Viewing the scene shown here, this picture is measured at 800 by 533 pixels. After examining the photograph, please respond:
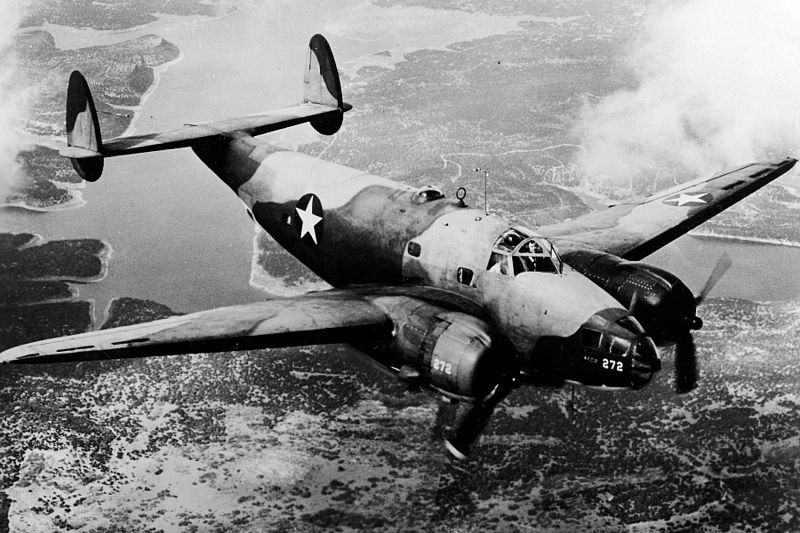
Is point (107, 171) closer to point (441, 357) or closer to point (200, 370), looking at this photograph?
point (200, 370)

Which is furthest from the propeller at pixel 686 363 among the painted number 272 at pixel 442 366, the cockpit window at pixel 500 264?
the painted number 272 at pixel 442 366

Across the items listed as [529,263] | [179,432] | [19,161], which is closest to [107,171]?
[19,161]

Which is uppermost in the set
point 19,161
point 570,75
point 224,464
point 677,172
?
point 570,75

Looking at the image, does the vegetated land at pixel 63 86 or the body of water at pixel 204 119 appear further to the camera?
the vegetated land at pixel 63 86

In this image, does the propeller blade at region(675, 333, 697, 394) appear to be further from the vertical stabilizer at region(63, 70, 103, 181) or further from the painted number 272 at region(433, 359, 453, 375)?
the vertical stabilizer at region(63, 70, 103, 181)

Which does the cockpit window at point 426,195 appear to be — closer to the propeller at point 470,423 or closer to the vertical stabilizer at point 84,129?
the propeller at point 470,423

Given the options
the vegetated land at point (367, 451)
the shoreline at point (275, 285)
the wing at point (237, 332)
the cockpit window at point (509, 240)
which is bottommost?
the vegetated land at point (367, 451)
